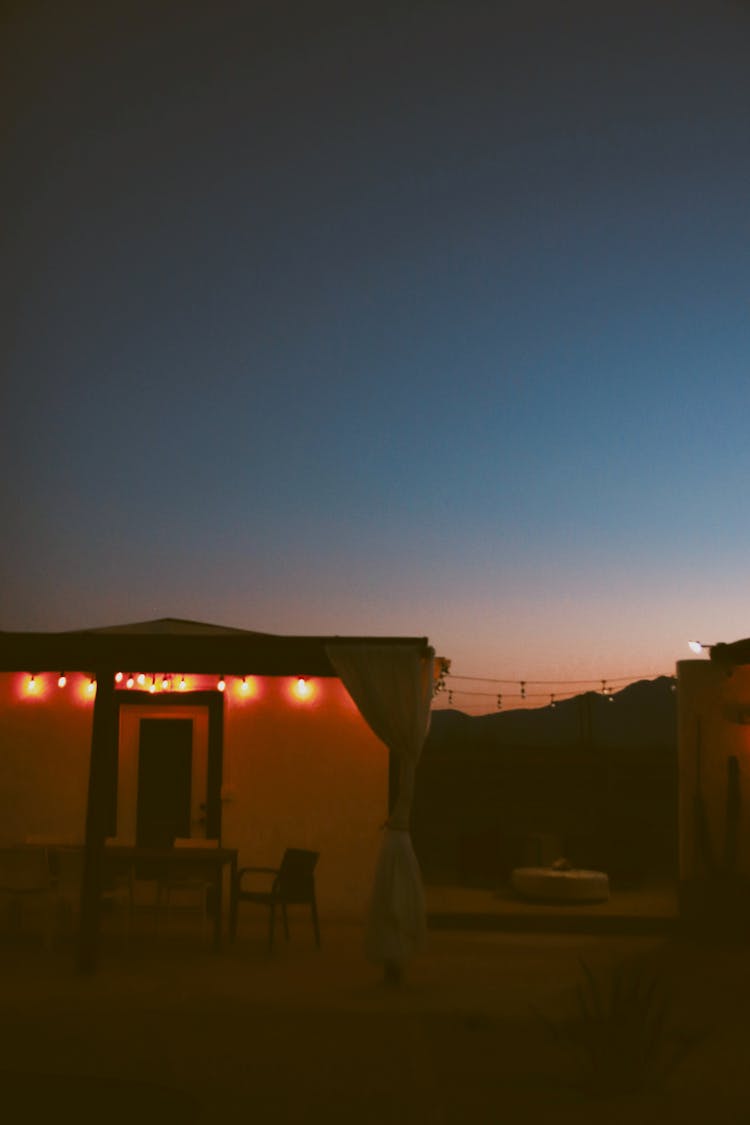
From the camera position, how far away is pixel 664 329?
10.4 metres

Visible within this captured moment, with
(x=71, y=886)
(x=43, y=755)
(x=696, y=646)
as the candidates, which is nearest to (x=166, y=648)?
(x=71, y=886)

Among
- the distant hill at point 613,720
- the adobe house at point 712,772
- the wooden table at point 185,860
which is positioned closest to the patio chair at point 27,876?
the wooden table at point 185,860

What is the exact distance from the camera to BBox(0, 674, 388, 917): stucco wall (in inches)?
440

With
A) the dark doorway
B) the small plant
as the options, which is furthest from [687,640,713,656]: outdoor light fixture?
the small plant

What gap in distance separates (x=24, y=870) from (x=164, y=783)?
242 centimetres

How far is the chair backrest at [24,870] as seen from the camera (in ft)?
30.0

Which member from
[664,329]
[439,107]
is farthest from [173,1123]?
[664,329]

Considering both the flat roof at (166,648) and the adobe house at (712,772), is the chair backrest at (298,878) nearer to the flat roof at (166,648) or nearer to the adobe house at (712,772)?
the flat roof at (166,648)

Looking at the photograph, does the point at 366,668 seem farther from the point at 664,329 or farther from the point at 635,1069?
the point at 664,329

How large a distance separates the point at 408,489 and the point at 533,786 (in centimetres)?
528

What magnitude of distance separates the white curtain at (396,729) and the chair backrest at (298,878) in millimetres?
1395

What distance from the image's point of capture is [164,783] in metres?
11.5

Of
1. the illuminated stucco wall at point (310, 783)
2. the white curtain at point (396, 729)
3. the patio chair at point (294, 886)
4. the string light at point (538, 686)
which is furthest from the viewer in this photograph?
the string light at point (538, 686)

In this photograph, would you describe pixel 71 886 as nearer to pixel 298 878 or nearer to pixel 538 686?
pixel 298 878
